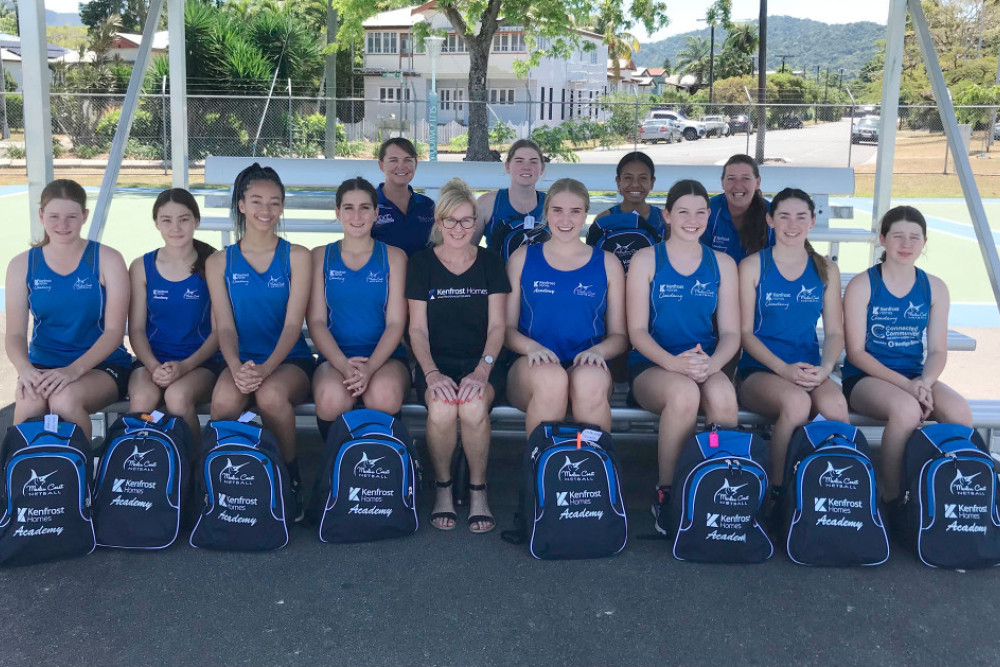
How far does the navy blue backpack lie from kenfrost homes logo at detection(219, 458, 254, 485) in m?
1.09

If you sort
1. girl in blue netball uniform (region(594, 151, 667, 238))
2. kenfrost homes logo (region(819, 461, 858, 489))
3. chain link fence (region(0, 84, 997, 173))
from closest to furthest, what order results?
kenfrost homes logo (region(819, 461, 858, 489)), girl in blue netball uniform (region(594, 151, 667, 238)), chain link fence (region(0, 84, 997, 173))

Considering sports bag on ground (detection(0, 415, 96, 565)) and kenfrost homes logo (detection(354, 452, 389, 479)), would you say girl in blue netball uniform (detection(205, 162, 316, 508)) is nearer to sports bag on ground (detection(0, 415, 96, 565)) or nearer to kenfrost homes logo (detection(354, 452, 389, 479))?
kenfrost homes logo (detection(354, 452, 389, 479))

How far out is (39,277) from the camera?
4.01 meters

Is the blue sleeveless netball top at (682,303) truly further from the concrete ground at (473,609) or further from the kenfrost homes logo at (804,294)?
the concrete ground at (473,609)

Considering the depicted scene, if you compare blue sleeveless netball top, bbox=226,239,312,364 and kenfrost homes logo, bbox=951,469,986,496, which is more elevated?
blue sleeveless netball top, bbox=226,239,312,364

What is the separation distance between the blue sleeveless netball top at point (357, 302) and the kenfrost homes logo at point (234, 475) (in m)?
0.79

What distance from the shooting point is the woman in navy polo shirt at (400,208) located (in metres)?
5.12

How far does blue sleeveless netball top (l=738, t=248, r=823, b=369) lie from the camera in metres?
4.17

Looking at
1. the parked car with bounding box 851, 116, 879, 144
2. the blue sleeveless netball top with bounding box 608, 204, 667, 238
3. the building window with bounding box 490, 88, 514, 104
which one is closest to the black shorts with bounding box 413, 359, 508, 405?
the blue sleeveless netball top with bounding box 608, 204, 667, 238

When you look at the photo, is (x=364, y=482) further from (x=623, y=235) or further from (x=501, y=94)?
(x=501, y=94)

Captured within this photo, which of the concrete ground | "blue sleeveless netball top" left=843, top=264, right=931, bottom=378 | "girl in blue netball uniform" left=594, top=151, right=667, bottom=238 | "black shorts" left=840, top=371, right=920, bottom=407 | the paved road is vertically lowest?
the concrete ground

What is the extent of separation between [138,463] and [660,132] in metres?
34.1

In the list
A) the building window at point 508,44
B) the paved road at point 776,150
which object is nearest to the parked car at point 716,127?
the paved road at point 776,150

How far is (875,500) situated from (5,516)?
10.8 feet
